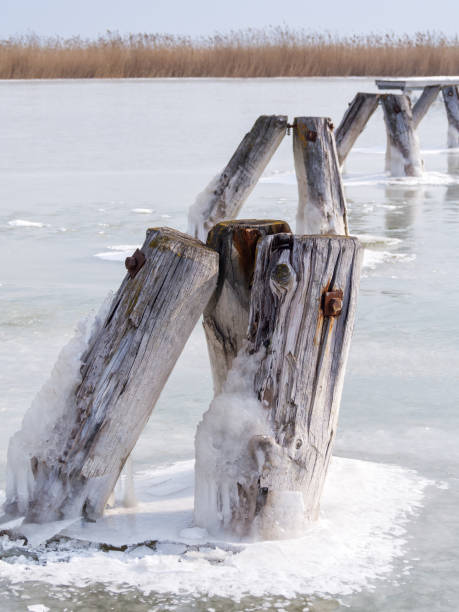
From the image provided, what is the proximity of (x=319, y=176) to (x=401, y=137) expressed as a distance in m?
5.47

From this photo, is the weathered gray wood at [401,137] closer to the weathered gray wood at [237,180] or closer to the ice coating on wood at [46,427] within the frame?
the weathered gray wood at [237,180]

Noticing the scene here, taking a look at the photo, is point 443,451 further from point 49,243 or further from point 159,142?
point 159,142

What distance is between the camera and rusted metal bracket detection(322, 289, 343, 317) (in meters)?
2.45

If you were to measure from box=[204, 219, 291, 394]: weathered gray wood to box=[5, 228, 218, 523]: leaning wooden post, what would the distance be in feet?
0.23

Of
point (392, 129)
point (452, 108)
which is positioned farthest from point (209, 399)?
point (452, 108)

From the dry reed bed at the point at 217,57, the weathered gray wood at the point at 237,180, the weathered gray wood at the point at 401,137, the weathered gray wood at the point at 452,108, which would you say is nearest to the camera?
the weathered gray wood at the point at 237,180

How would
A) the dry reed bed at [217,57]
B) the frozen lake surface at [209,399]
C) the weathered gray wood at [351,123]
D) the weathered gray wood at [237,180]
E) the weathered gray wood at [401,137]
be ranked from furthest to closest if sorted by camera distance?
the dry reed bed at [217,57] → the weathered gray wood at [401,137] → the weathered gray wood at [351,123] → the weathered gray wood at [237,180] → the frozen lake surface at [209,399]

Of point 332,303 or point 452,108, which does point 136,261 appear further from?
point 452,108

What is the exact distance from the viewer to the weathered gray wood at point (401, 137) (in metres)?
10.6

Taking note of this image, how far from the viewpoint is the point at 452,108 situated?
14.2m

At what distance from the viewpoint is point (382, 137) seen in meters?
17.5

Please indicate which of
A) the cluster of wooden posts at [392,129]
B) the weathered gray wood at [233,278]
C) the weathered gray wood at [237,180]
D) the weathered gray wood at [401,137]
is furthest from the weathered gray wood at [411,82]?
the weathered gray wood at [233,278]

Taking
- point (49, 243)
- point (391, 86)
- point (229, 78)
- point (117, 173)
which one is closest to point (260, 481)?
point (49, 243)

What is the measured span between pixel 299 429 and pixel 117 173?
944 centimetres
